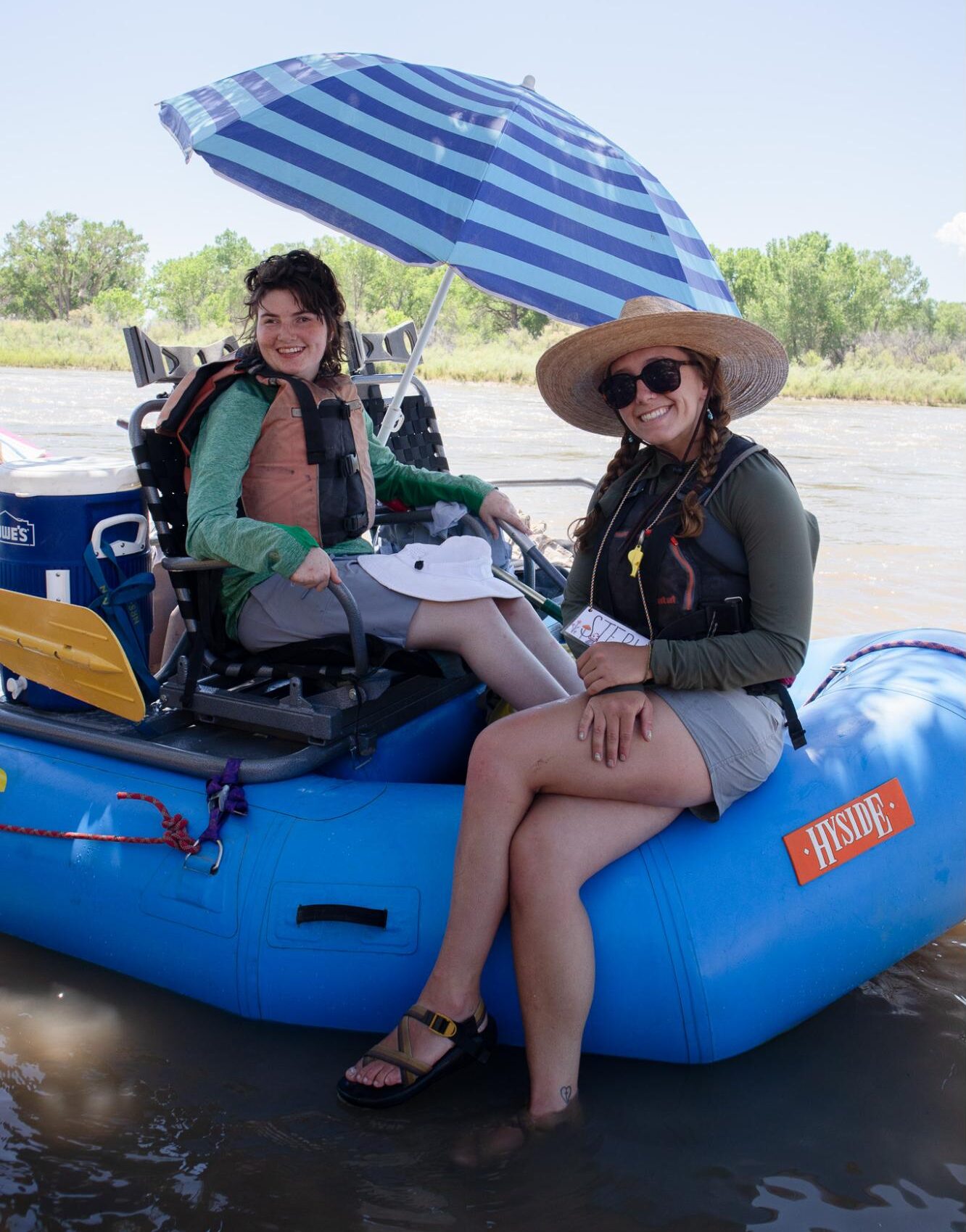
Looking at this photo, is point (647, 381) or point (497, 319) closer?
point (647, 381)

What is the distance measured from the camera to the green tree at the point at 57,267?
52.2 m

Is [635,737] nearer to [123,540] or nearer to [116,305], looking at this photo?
[123,540]

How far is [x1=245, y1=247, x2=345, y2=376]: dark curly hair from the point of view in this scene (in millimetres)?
2711

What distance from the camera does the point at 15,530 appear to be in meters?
2.73

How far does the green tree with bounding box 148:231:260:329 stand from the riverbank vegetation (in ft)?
0.26

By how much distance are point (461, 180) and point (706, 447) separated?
1212 millimetres

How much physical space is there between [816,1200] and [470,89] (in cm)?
287

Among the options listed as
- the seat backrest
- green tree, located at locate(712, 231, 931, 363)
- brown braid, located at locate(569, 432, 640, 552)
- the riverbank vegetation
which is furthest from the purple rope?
green tree, located at locate(712, 231, 931, 363)

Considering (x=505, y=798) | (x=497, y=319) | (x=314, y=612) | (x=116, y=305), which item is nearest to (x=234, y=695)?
(x=314, y=612)

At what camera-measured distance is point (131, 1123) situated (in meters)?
2.19

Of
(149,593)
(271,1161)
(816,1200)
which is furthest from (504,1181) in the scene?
(149,593)

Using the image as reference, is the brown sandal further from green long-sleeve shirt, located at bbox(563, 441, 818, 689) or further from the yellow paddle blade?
the yellow paddle blade

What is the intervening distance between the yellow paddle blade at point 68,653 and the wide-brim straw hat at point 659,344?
3.80ft

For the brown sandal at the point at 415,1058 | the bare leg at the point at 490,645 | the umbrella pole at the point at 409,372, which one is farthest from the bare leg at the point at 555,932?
the umbrella pole at the point at 409,372
